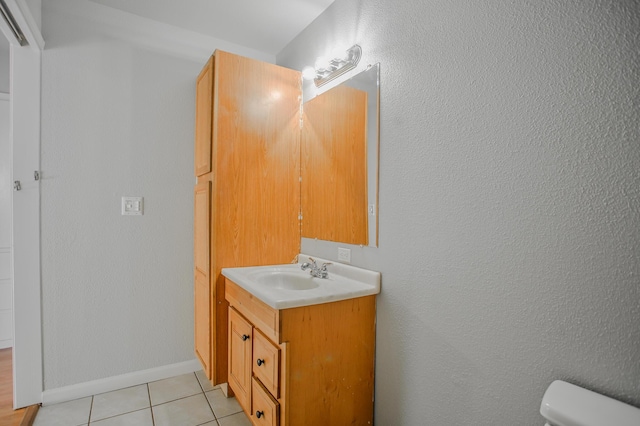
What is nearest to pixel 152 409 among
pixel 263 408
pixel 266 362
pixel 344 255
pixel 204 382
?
pixel 204 382

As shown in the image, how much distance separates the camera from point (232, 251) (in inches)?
77.2

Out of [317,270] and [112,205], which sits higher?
[112,205]

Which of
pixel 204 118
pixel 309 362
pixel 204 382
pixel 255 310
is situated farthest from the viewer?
pixel 204 382

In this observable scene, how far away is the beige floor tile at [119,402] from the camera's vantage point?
6.16 ft

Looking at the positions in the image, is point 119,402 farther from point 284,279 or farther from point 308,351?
point 308,351

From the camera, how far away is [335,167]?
1894mm

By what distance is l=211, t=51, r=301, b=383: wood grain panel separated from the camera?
1.91m

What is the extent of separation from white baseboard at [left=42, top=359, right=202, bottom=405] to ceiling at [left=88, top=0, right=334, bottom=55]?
2.37m

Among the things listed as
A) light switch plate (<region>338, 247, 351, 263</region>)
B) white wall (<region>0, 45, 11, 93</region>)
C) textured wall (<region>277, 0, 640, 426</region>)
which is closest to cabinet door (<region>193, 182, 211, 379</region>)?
light switch plate (<region>338, 247, 351, 263</region>)

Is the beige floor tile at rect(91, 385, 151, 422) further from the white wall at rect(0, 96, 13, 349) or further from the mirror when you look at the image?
the mirror

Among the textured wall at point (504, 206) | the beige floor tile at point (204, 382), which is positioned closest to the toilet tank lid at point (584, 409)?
the textured wall at point (504, 206)

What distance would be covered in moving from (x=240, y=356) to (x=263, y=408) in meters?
0.34

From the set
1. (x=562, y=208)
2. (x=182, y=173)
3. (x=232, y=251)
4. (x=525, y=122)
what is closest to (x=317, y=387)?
(x=232, y=251)

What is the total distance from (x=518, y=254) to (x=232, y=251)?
149 centimetres
